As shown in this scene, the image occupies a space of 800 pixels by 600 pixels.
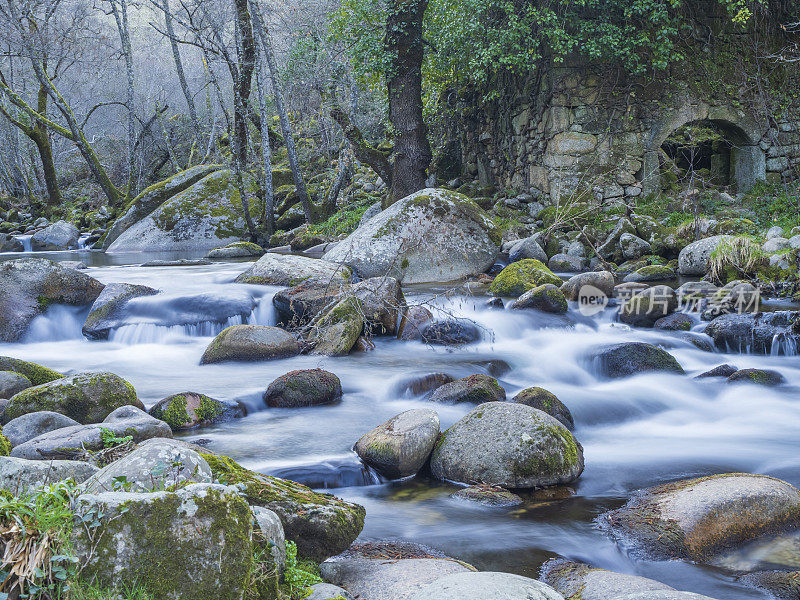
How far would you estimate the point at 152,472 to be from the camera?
2.34 metres

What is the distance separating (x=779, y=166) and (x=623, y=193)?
375 centimetres

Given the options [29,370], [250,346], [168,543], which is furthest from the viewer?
[250,346]

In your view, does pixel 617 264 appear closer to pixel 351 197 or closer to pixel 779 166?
pixel 779 166

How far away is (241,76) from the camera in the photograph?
16609mm

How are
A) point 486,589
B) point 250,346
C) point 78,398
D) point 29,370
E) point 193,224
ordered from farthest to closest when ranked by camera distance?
point 193,224
point 250,346
point 29,370
point 78,398
point 486,589

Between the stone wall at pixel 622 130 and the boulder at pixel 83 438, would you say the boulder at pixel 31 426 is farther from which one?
the stone wall at pixel 622 130

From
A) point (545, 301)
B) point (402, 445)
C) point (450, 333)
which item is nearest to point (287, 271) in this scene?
point (450, 333)

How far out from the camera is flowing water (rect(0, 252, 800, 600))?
3.69 meters

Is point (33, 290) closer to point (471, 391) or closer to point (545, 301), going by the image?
point (471, 391)

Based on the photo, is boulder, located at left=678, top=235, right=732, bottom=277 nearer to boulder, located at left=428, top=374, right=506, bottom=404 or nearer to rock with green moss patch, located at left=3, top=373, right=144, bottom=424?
boulder, located at left=428, top=374, right=506, bottom=404

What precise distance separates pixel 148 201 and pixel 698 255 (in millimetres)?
15858

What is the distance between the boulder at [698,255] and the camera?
33.6ft

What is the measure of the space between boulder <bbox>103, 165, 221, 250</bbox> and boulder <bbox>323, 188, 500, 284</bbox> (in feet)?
34.0

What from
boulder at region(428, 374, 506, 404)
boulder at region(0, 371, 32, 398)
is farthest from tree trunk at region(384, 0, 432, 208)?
boulder at region(0, 371, 32, 398)
